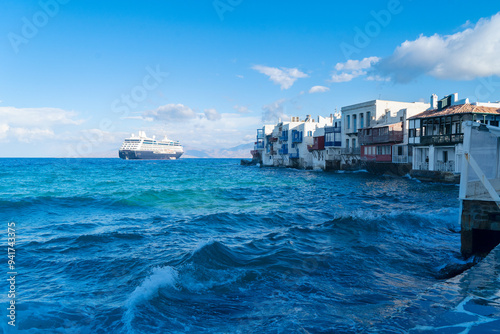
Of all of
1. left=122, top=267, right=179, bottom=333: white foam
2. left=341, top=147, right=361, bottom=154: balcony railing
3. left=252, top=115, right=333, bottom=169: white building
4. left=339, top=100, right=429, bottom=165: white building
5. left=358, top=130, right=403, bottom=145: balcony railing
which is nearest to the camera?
left=122, top=267, right=179, bottom=333: white foam

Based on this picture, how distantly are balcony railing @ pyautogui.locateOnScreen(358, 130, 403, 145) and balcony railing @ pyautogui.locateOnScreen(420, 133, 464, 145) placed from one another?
18.2 ft

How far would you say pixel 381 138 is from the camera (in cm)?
4600

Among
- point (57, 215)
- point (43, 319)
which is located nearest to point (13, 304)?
point (43, 319)

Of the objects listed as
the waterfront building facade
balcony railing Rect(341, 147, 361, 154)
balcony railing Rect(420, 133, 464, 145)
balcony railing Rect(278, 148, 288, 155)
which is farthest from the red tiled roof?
balcony railing Rect(278, 148, 288, 155)

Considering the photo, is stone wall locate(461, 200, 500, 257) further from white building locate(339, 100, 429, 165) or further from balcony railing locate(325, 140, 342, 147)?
balcony railing locate(325, 140, 342, 147)

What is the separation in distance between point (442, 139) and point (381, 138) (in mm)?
10728

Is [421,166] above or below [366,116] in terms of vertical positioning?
below

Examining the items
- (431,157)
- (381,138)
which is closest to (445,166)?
(431,157)

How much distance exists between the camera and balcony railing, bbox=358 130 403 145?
4394 centimetres

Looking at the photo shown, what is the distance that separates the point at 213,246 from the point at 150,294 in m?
3.71

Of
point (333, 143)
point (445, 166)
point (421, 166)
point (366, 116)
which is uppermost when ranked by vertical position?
point (366, 116)

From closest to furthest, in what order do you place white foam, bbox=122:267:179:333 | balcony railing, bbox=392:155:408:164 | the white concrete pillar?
white foam, bbox=122:267:179:333 → the white concrete pillar → balcony railing, bbox=392:155:408:164

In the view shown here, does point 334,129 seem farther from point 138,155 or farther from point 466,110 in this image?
point 138,155

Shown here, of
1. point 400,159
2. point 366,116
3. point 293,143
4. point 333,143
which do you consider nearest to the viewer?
point 400,159
